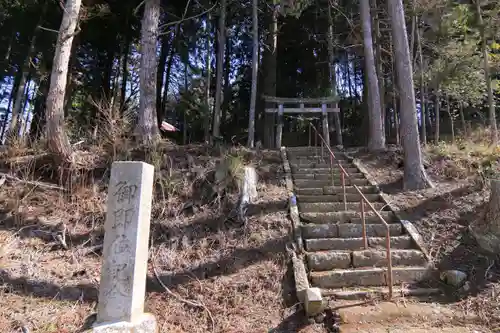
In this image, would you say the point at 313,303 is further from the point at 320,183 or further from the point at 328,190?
the point at 320,183

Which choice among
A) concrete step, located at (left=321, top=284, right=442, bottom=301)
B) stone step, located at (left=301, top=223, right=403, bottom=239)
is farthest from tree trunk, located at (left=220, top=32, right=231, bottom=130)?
concrete step, located at (left=321, top=284, right=442, bottom=301)

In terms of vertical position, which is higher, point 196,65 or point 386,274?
point 196,65

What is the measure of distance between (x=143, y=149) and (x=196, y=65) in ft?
38.4

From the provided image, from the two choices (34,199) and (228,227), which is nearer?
(228,227)

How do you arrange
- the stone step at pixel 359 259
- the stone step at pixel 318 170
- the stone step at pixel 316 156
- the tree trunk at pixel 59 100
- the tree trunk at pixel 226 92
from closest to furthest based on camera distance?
the stone step at pixel 359 259
the tree trunk at pixel 59 100
the stone step at pixel 318 170
the stone step at pixel 316 156
the tree trunk at pixel 226 92

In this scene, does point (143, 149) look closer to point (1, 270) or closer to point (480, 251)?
point (1, 270)

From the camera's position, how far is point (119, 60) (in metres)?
17.2

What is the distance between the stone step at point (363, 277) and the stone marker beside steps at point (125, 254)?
2.22m

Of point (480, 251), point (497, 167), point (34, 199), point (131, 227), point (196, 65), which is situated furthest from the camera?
point (196, 65)

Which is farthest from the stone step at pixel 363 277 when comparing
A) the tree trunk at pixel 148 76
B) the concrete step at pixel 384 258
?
the tree trunk at pixel 148 76

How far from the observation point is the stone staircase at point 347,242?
4832 millimetres

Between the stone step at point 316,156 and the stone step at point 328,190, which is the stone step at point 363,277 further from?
the stone step at point 316,156

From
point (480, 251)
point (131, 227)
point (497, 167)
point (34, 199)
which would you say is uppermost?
point (497, 167)

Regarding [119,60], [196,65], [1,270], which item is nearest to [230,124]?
[196,65]
